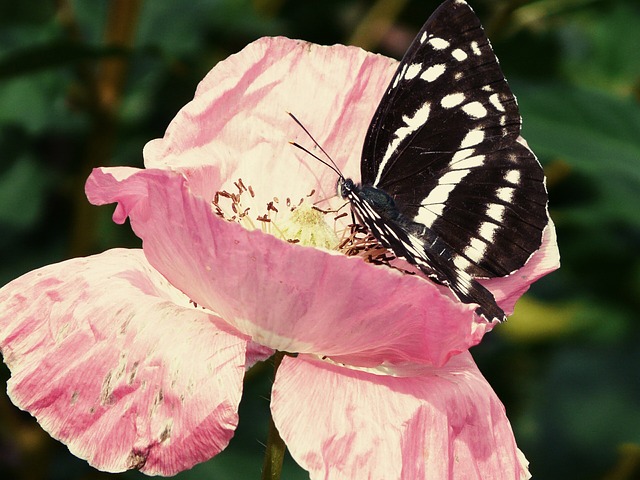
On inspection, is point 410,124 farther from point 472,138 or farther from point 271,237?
point 271,237

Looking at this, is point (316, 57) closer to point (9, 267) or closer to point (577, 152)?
point (577, 152)

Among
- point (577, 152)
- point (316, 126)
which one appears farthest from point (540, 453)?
point (316, 126)

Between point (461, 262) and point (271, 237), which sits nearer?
point (271, 237)

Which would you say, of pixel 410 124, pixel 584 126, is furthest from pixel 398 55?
pixel 410 124

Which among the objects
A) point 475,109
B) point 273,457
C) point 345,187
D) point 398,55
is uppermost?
point 475,109

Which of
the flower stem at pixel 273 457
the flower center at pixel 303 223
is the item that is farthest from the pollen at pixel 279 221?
the flower stem at pixel 273 457

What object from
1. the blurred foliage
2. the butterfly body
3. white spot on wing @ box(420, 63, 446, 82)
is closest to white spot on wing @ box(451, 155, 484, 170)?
the butterfly body
